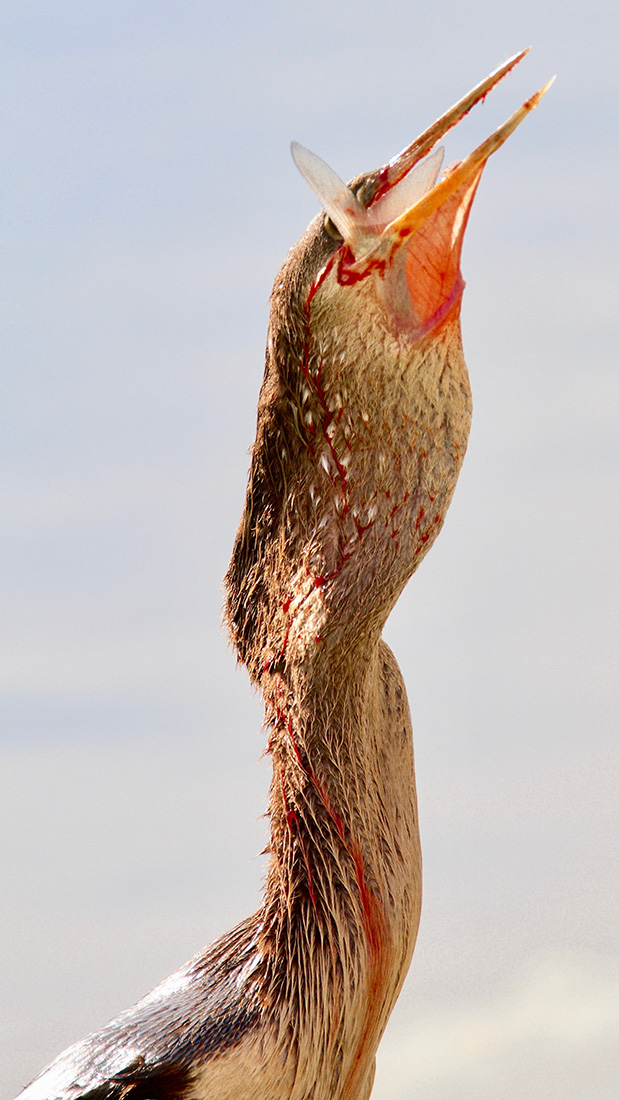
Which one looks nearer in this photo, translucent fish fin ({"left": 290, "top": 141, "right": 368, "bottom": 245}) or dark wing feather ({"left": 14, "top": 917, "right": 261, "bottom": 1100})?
translucent fish fin ({"left": 290, "top": 141, "right": 368, "bottom": 245})

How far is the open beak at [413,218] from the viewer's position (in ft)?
5.13

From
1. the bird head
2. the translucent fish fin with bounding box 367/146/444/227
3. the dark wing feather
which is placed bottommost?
the dark wing feather

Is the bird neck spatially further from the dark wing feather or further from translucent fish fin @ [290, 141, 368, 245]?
translucent fish fin @ [290, 141, 368, 245]

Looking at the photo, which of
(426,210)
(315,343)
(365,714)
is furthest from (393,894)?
(426,210)

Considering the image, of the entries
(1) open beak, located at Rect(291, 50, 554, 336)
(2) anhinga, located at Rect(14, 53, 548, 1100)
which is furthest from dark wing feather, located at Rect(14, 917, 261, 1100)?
(1) open beak, located at Rect(291, 50, 554, 336)

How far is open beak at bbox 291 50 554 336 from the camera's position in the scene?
1.56m

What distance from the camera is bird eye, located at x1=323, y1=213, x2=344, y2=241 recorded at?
5.22ft

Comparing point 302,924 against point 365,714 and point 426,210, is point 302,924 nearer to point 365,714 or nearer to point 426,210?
point 365,714

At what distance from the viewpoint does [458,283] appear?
1.61m

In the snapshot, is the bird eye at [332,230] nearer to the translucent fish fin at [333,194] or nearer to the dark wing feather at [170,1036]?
the translucent fish fin at [333,194]

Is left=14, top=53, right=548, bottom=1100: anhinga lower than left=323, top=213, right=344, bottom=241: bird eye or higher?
lower

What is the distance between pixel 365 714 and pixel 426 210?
2.00ft

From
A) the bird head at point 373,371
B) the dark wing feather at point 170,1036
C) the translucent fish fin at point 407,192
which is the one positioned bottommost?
the dark wing feather at point 170,1036

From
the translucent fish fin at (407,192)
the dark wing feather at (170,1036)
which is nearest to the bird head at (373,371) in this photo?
the translucent fish fin at (407,192)
